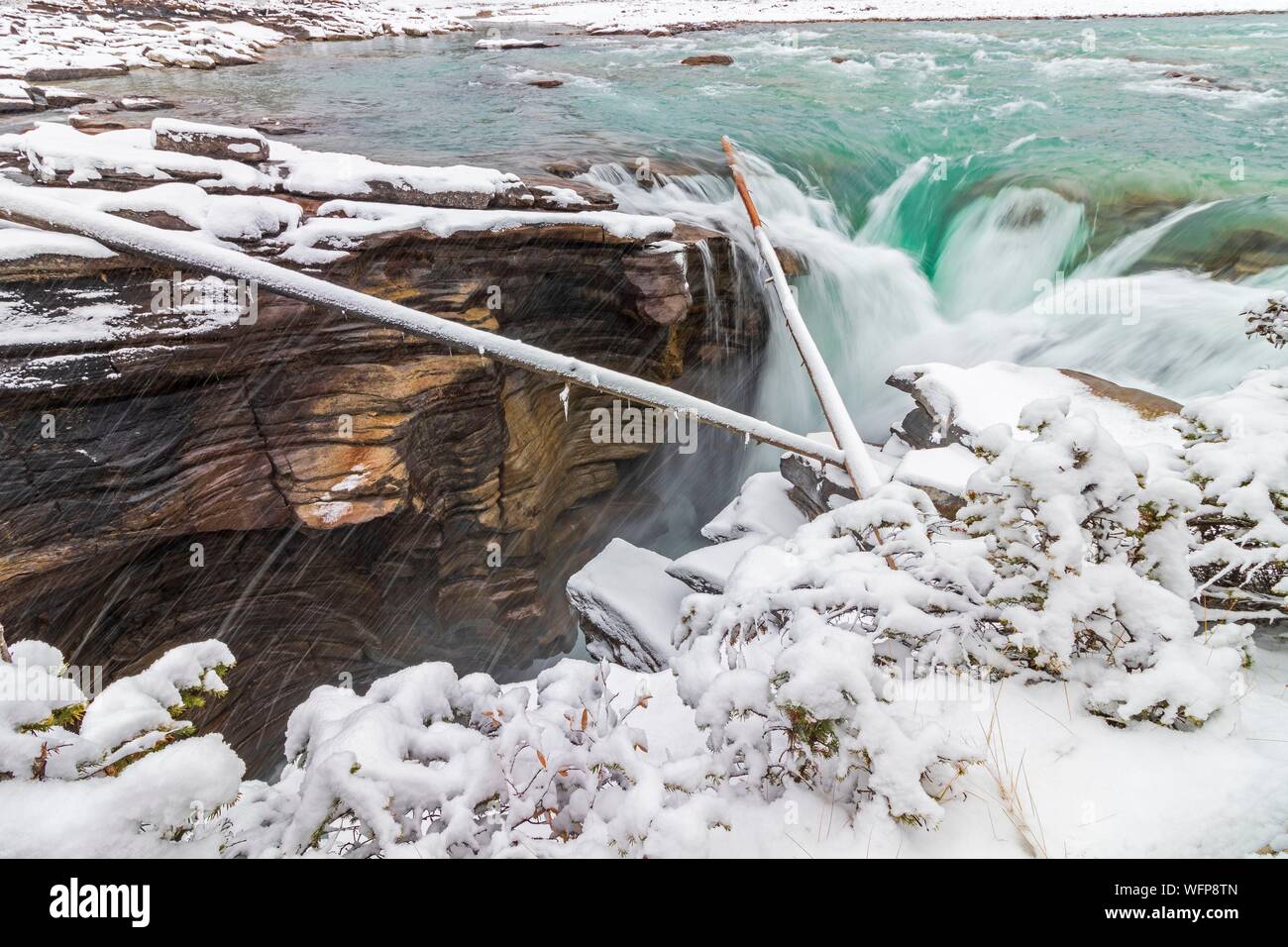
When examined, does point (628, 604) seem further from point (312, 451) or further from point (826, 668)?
point (826, 668)

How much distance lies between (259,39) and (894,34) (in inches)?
1117

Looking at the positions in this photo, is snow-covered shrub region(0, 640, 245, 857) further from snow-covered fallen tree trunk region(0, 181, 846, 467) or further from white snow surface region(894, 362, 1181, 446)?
white snow surface region(894, 362, 1181, 446)

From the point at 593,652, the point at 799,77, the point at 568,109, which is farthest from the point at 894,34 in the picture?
the point at 593,652

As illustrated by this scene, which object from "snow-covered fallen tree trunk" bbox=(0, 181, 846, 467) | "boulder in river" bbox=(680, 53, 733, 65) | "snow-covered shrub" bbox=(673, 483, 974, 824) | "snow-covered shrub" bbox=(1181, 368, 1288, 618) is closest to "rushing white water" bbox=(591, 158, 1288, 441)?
"snow-covered fallen tree trunk" bbox=(0, 181, 846, 467)

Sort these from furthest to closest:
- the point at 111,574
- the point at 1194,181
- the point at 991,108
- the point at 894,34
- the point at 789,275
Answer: the point at 894,34
the point at 991,108
the point at 1194,181
the point at 789,275
the point at 111,574

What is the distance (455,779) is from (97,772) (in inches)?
35.6

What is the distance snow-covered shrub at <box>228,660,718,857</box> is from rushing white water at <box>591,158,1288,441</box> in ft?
25.0

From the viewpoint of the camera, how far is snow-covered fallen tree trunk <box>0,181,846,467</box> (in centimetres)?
385

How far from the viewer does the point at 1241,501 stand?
2.31m

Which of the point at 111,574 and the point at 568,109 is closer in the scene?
the point at 111,574

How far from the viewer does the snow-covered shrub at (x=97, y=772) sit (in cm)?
143

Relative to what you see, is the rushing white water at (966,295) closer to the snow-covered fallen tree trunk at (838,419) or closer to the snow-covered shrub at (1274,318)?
the snow-covered fallen tree trunk at (838,419)

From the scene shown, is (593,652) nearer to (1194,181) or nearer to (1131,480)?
(1131,480)
